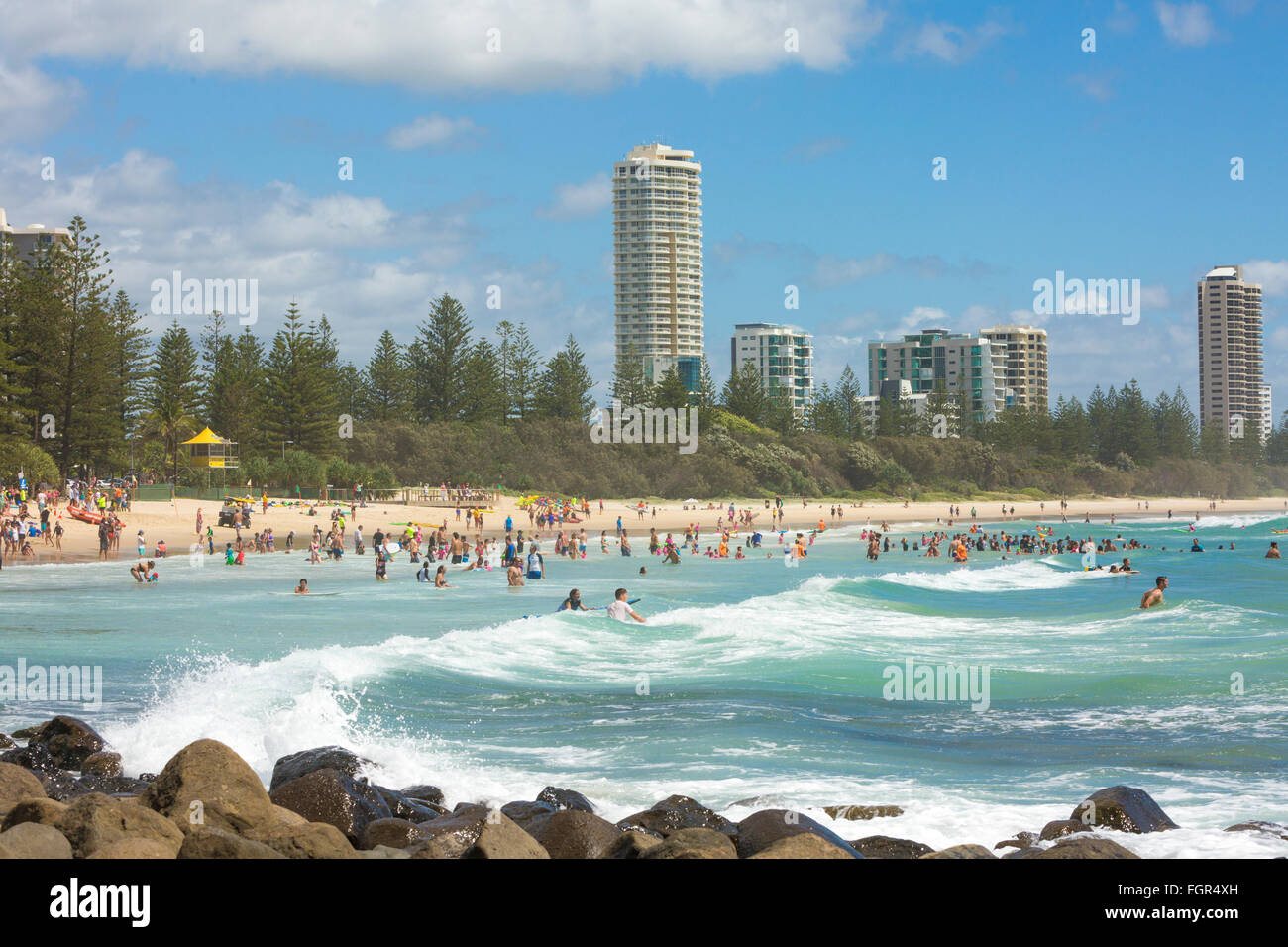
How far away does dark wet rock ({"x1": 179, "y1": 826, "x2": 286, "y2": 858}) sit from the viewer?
4668 millimetres

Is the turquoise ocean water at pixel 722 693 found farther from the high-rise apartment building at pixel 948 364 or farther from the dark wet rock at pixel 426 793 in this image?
the high-rise apartment building at pixel 948 364

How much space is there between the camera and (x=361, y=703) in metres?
11.4

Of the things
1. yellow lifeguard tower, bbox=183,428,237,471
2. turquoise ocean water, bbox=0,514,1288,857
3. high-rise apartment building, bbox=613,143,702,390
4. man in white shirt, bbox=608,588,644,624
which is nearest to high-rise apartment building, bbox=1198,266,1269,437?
high-rise apartment building, bbox=613,143,702,390

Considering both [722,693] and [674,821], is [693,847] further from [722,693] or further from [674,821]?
[722,693]

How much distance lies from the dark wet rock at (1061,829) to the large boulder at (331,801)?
3.98 metres

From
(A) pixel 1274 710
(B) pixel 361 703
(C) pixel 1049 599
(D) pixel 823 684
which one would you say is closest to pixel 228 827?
(B) pixel 361 703

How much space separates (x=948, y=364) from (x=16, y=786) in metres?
138

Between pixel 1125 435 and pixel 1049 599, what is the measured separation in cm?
8170

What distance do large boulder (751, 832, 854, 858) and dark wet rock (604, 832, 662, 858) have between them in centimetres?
56

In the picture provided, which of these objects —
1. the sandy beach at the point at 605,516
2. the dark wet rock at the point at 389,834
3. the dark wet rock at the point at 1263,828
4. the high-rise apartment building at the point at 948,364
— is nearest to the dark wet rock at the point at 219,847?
the dark wet rock at the point at 389,834

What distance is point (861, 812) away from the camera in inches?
288

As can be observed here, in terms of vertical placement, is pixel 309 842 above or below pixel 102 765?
above

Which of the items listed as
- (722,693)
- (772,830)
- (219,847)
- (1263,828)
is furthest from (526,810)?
(722,693)

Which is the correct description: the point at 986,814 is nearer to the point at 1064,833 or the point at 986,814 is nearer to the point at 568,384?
the point at 1064,833
